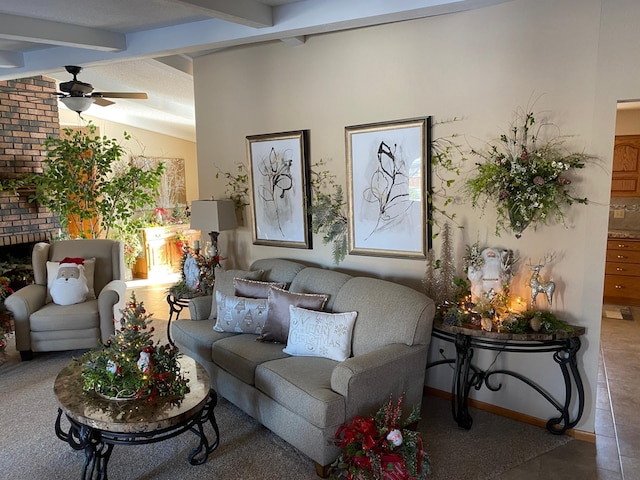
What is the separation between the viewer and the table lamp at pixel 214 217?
434 cm

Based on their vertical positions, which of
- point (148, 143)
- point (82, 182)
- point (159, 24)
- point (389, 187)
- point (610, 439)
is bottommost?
point (610, 439)

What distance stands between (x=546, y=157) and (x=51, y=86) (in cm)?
549

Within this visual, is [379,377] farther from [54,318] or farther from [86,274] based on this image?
[86,274]

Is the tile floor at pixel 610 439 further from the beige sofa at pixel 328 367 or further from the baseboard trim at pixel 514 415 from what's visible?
the beige sofa at pixel 328 367

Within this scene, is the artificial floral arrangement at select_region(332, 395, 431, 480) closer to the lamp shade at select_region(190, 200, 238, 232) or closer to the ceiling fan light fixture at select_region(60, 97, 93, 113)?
the lamp shade at select_region(190, 200, 238, 232)

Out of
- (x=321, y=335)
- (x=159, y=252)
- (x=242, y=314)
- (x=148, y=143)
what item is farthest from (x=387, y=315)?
(x=148, y=143)

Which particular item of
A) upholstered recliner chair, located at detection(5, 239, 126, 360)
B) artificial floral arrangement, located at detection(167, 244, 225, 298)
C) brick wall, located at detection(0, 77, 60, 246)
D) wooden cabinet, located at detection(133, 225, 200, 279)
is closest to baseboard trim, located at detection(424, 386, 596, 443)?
artificial floral arrangement, located at detection(167, 244, 225, 298)

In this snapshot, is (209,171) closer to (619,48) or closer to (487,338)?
(487,338)

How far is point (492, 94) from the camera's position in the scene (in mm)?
3031

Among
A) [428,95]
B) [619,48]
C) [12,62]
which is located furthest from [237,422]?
[12,62]

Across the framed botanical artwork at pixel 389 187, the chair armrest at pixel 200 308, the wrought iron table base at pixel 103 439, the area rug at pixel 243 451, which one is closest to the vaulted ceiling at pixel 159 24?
the framed botanical artwork at pixel 389 187

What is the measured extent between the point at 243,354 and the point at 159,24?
248 centimetres

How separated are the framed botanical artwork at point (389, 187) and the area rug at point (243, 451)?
3.99 ft

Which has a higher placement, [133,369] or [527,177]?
[527,177]
